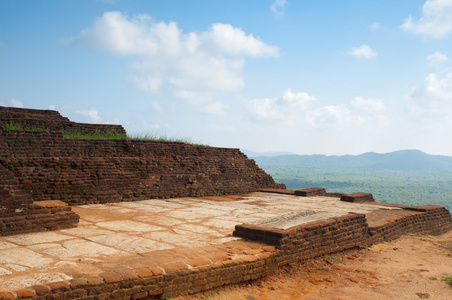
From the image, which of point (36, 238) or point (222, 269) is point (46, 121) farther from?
point (222, 269)

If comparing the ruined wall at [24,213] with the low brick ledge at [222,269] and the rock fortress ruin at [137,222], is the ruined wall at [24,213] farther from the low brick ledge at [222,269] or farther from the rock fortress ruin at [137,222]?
the low brick ledge at [222,269]

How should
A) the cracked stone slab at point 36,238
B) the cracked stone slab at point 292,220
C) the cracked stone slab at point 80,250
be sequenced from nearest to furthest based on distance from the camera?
1. the cracked stone slab at point 80,250
2. the cracked stone slab at point 36,238
3. the cracked stone slab at point 292,220

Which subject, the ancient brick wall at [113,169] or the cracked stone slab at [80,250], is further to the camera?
the ancient brick wall at [113,169]

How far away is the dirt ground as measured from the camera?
3863 millimetres

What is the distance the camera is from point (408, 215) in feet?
25.7

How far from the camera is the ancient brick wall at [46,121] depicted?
10316 millimetres

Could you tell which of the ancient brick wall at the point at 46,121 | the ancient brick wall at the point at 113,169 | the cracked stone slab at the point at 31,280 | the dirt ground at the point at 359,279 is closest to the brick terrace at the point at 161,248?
the cracked stone slab at the point at 31,280

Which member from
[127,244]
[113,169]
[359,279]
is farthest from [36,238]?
[113,169]

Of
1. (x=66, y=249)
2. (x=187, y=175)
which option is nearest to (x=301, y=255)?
(x=66, y=249)

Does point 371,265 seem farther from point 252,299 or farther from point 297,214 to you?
point 252,299

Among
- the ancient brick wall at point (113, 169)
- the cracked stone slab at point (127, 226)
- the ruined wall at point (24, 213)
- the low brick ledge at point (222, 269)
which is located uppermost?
the ancient brick wall at point (113, 169)

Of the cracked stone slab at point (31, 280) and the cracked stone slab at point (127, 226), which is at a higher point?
the cracked stone slab at point (127, 226)

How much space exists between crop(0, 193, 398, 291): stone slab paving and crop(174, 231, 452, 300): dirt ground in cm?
38

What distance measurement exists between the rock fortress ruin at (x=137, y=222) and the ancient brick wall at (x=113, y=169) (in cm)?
2
